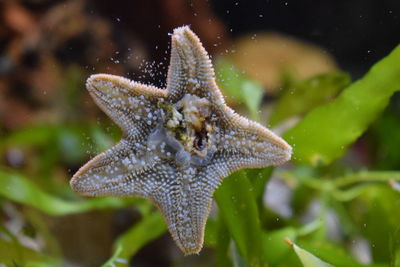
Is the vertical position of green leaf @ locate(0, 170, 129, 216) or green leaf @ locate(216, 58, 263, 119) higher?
green leaf @ locate(216, 58, 263, 119)

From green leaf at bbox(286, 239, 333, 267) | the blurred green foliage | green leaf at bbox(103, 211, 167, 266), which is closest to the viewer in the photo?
green leaf at bbox(286, 239, 333, 267)

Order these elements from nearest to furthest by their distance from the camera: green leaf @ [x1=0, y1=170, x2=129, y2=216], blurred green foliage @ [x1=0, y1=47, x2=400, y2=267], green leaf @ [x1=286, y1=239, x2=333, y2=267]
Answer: green leaf @ [x1=286, y1=239, x2=333, y2=267] → blurred green foliage @ [x1=0, y1=47, x2=400, y2=267] → green leaf @ [x1=0, y1=170, x2=129, y2=216]

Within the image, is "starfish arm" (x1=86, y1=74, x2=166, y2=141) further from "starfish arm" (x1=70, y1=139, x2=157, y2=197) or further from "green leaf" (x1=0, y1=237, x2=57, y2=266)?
"green leaf" (x1=0, y1=237, x2=57, y2=266)

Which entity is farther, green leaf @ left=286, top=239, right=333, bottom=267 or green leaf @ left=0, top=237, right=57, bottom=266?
green leaf @ left=0, top=237, right=57, bottom=266

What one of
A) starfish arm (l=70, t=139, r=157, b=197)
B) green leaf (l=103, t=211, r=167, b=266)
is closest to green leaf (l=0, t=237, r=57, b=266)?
green leaf (l=103, t=211, r=167, b=266)

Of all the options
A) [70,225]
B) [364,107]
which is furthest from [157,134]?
[70,225]

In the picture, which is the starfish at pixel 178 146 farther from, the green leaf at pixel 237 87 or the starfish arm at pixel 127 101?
the green leaf at pixel 237 87
